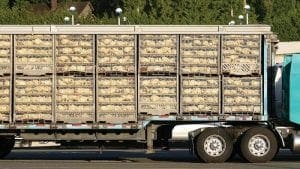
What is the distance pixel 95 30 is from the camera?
2158 cm

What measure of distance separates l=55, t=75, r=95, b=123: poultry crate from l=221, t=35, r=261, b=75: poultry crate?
3.59 m

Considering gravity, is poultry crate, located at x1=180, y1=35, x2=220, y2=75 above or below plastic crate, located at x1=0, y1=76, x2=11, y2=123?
above

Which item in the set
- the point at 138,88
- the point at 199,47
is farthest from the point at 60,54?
the point at 199,47

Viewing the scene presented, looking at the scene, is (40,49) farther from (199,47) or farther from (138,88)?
(199,47)

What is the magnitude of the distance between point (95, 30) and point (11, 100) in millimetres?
2901

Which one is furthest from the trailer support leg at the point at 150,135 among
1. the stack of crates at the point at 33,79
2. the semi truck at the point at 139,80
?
the stack of crates at the point at 33,79

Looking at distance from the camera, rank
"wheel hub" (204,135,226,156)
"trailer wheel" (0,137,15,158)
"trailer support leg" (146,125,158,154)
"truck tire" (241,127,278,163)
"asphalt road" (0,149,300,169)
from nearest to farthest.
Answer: "asphalt road" (0,149,300,169) < "truck tire" (241,127,278,163) < "wheel hub" (204,135,226,156) < "trailer support leg" (146,125,158,154) < "trailer wheel" (0,137,15,158)

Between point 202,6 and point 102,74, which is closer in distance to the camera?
point 102,74

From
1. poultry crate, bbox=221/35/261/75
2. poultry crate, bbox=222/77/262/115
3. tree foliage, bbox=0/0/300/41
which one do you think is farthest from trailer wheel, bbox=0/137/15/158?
tree foliage, bbox=0/0/300/41

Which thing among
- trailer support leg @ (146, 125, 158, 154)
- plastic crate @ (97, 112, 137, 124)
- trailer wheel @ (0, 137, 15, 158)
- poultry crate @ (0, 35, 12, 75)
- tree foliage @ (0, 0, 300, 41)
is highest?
tree foliage @ (0, 0, 300, 41)

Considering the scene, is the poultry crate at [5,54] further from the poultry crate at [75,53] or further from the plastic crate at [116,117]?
the plastic crate at [116,117]

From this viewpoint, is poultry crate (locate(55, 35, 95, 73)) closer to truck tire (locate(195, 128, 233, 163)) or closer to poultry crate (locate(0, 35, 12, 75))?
poultry crate (locate(0, 35, 12, 75))

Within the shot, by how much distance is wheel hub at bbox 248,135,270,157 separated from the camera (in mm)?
21234

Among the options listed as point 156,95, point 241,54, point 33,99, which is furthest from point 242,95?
point 33,99
